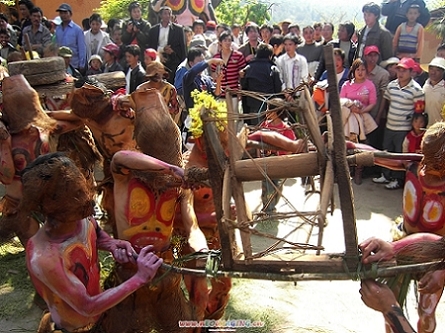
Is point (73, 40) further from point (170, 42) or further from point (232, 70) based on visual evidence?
point (232, 70)

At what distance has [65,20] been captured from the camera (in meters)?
8.96

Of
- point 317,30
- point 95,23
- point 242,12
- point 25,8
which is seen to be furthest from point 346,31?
point 242,12

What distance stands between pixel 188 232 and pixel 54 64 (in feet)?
7.90

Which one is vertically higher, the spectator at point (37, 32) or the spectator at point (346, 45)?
the spectator at point (37, 32)

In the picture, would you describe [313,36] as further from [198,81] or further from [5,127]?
[5,127]

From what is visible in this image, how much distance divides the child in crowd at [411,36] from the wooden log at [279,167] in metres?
6.05

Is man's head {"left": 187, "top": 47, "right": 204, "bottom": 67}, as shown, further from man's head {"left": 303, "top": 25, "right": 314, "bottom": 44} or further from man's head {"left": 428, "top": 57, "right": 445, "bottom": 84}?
man's head {"left": 428, "top": 57, "right": 445, "bottom": 84}

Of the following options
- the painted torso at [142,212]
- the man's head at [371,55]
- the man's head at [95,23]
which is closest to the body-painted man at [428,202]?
the painted torso at [142,212]

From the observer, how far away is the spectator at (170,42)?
872 centimetres

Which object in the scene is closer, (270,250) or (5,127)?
(270,250)

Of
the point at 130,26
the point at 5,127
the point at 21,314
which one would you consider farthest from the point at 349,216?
the point at 130,26

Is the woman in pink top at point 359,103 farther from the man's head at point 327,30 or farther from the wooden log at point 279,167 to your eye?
the wooden log at point 279,167

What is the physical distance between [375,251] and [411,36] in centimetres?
611

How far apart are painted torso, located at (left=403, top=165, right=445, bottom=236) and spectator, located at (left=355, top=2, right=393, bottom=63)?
4588 mm
